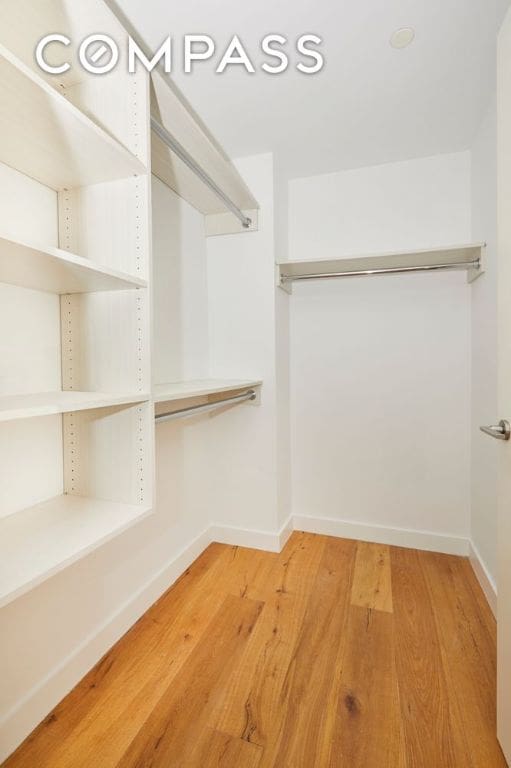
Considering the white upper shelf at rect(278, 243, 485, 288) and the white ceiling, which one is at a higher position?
the white ceiling

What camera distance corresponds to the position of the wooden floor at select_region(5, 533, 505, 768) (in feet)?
3.58

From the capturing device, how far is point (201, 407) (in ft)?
5.42

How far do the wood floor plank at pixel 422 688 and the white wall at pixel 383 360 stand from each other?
0.55m

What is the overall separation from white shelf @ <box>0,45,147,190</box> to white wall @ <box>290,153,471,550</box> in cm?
148

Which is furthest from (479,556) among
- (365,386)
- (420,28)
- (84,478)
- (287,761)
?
(420,28)

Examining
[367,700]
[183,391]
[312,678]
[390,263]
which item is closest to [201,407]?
[183,391]

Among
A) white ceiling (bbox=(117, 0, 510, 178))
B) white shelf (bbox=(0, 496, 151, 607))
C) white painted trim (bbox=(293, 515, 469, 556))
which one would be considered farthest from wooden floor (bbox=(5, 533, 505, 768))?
white ceiling (bbox=(117, 0, 510, 178))

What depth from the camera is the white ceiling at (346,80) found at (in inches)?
48.1

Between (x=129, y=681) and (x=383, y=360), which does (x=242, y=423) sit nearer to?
Answer: (x=383, y=360)

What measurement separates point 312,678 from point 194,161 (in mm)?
2042

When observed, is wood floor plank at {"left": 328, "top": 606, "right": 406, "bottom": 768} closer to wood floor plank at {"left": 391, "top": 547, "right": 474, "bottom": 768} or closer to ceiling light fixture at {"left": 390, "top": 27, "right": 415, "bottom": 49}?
wood floor plank at {"left": 391, "top": 547, "right": 474, "bottom": 768}

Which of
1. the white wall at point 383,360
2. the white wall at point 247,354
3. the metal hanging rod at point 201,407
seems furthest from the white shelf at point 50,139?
the white wall at point 383,360

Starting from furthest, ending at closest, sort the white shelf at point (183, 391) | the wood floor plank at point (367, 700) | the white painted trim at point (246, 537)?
1. the white painted trim at point (246, 537)
2. the white shelf at point (183, 391)
3. the wood floor plank at point (367, 700)

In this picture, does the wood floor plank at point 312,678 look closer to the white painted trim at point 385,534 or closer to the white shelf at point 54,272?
the white painted trim at point 385,534
